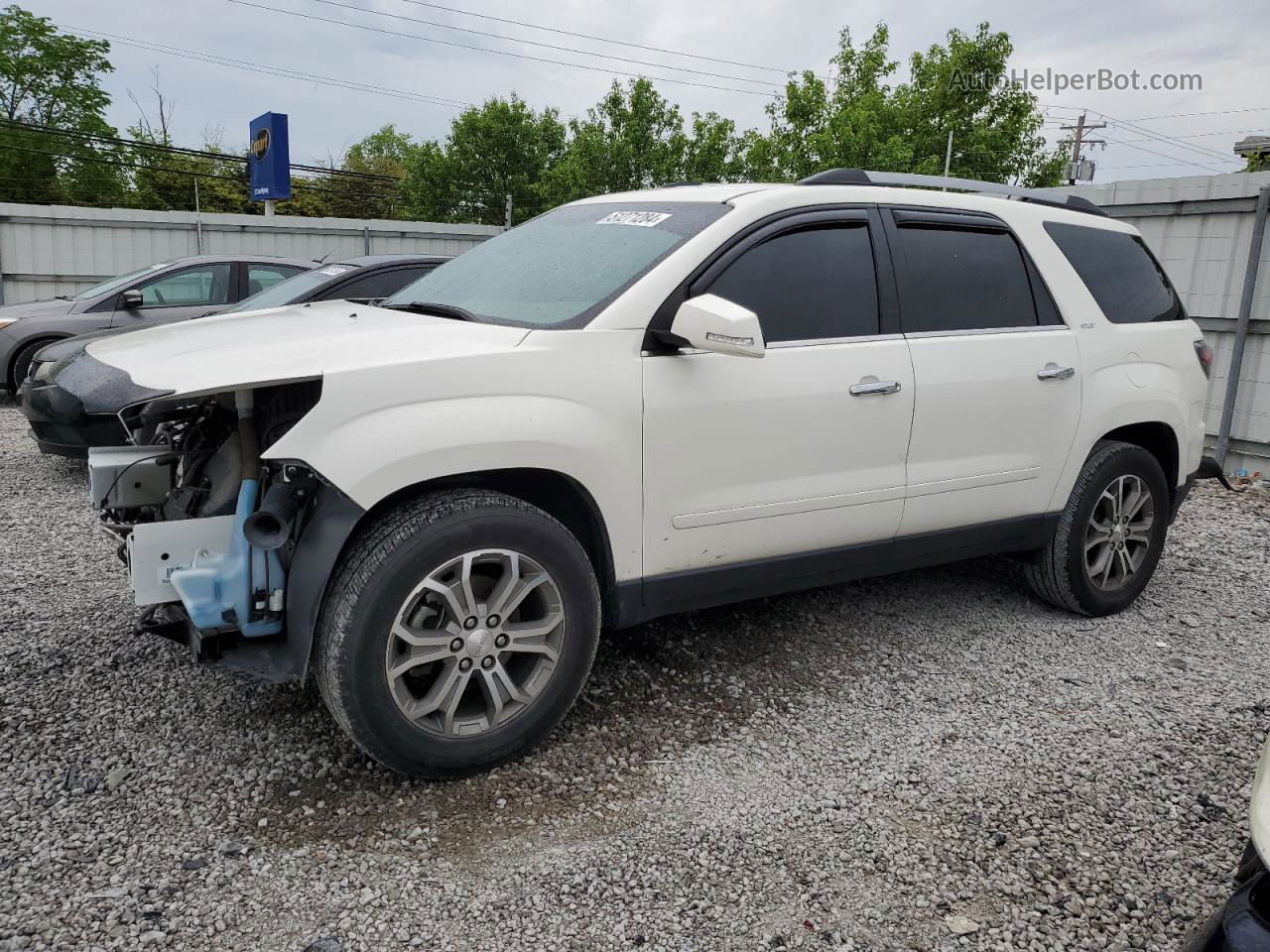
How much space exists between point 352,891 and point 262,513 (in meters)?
1.04

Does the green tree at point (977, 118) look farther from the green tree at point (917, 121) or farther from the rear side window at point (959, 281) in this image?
the rear side window at point (959, 281)

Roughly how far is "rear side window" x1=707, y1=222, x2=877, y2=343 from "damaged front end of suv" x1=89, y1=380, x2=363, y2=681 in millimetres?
1461

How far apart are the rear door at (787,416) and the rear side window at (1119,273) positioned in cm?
128

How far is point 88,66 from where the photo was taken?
38.8m

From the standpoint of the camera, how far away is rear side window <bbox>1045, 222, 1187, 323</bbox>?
431 cm

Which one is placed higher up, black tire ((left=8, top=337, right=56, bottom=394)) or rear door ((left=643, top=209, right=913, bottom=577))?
rear door ((left=643, top=209, right=913, bottom=577))

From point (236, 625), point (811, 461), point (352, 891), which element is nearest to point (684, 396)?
point (811, 461)

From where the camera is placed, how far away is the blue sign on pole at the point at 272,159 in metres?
17.0

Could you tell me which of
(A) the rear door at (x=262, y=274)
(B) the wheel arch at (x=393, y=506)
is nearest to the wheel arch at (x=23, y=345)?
(A) the rear door at (x=262, y=274)

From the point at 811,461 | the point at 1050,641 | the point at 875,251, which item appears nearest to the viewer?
the point at 811,461

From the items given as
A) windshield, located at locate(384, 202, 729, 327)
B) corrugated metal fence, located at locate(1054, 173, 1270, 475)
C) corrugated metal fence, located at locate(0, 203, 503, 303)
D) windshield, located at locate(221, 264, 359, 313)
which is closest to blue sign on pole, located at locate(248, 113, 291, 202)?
corrugated metal fence, located at locate(0, 203, 503, 303)

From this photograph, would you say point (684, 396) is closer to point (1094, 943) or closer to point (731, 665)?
point (731, 665)

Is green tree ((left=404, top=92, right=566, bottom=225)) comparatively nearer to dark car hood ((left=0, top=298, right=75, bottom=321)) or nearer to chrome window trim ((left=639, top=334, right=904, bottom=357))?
dark car hood ((left=0, top=298, right=75, bottom=321))

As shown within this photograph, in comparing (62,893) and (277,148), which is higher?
(277,148)
